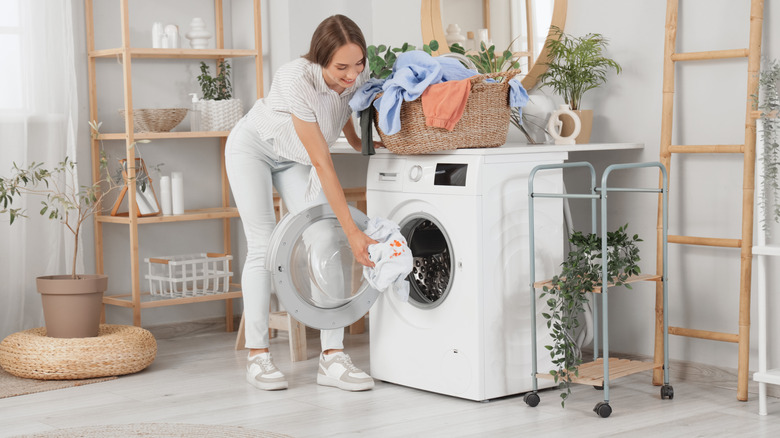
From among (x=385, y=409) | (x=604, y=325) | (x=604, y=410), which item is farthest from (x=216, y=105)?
(x=604, y=410)

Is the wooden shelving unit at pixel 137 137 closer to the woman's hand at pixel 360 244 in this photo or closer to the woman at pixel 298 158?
the woman at pixel 298 158

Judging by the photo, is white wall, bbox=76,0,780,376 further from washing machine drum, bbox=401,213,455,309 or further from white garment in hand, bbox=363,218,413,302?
white garment in hand, bbox=363,218,413,302

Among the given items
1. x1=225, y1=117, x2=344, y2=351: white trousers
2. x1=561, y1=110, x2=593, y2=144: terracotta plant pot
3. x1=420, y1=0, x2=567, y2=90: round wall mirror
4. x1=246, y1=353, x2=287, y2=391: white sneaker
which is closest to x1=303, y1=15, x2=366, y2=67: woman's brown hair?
x1=225, y1=117, x2=344, y2=351: white trousers

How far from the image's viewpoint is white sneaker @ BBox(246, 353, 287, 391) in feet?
9.68

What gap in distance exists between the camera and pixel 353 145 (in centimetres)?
304

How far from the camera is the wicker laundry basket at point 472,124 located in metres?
2.68

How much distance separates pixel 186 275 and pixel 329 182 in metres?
1.49

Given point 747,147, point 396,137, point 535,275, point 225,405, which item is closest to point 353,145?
point 396,137

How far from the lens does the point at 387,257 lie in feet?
8.87

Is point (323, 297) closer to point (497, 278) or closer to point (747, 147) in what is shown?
point (497, 278)

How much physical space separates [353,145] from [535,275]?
72 cm

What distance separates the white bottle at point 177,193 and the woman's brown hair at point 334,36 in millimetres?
1340

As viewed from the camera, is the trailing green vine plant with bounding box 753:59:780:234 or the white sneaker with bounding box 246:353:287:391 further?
the white sneaker with bounding box 246:353:287:391

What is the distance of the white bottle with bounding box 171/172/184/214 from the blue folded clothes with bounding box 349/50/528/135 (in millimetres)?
1255
